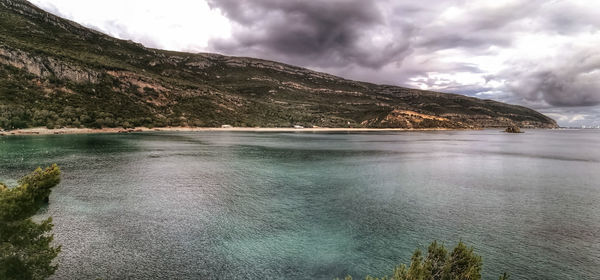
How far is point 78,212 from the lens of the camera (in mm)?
21172

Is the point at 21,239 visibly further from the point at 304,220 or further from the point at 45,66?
the point at 45,66

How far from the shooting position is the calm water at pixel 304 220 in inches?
558

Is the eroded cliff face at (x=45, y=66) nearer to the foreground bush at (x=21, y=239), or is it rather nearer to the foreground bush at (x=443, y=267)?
the foreground bush at (x=21, y=239)

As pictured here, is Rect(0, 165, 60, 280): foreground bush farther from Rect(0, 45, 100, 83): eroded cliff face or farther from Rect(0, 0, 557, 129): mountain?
Rect(0, 45, 100, 83): eroded cliff face

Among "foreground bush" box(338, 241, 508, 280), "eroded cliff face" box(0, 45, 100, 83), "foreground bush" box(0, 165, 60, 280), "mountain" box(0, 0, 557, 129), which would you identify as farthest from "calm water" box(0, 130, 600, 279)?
"eroded cliff face" box(0, 45, 100, 83)

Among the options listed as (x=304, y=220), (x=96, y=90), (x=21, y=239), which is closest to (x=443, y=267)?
(x=304, y=220)

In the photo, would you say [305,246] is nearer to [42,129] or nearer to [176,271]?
[176,271]

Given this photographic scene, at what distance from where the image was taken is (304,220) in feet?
68.7

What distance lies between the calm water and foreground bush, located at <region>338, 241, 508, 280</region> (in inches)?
177

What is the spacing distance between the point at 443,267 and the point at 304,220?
1250cm

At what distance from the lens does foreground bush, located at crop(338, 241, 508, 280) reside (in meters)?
8.35

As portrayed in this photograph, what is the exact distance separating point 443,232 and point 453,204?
7.82m

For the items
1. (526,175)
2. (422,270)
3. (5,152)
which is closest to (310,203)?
(422,270)

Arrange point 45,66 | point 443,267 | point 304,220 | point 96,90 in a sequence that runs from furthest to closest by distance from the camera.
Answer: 1. point 96,90
2. point 45,66
3. point 304,220
4. point 443,267
